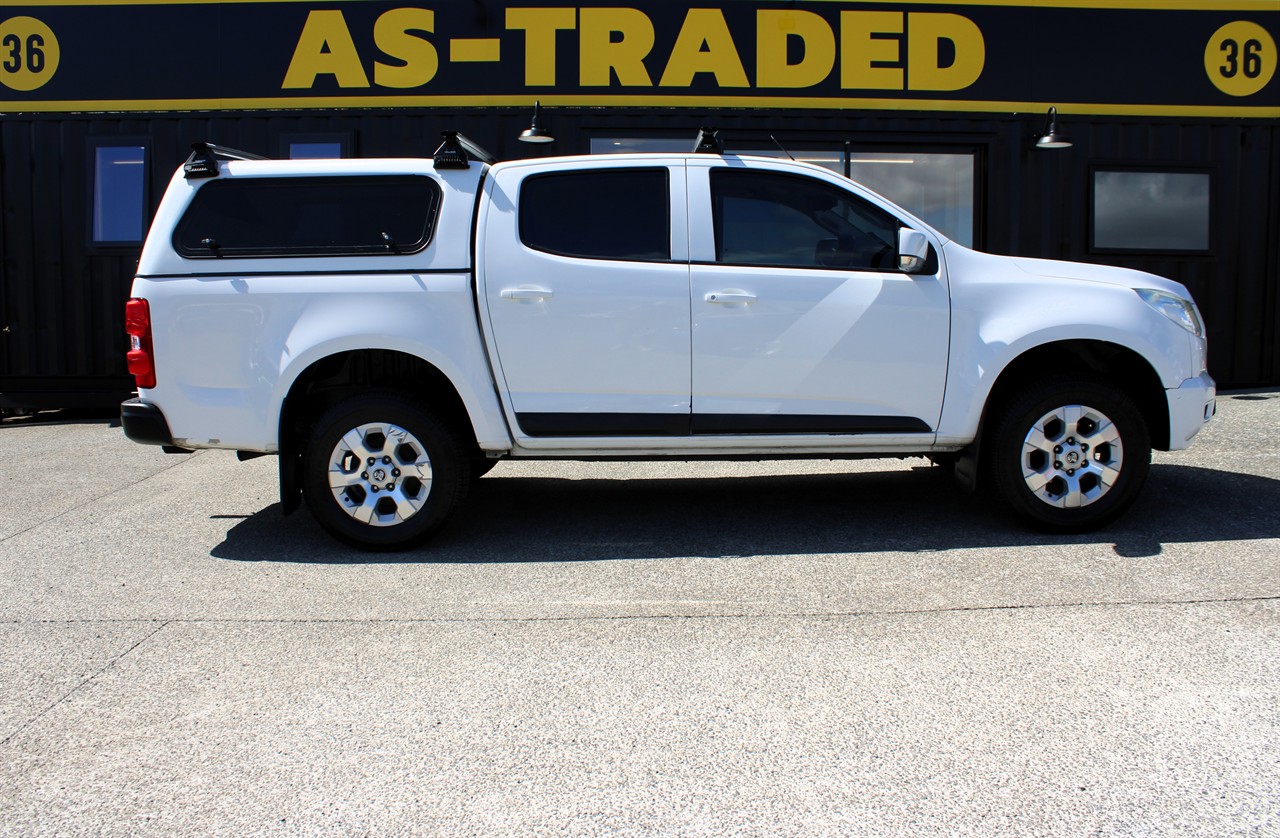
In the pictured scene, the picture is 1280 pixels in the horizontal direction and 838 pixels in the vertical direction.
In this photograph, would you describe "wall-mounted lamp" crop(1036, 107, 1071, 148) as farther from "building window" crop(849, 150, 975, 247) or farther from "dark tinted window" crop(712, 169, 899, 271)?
"dark tinted window" crop(712, 169, 899, 271)

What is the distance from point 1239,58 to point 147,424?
1123 cm

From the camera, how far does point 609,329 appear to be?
477 cm

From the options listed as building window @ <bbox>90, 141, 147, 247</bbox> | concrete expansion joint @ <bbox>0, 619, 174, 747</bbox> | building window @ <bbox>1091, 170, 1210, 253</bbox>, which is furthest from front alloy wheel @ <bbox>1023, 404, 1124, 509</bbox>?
building window @ <bbox>90, 141, 147, 247</bbox>

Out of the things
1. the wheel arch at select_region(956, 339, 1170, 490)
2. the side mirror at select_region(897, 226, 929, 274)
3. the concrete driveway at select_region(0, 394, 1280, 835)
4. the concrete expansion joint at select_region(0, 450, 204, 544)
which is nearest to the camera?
the concrete driveway at select_region(0, 394, 1280, 835)

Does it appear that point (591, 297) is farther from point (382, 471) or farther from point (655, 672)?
point (655, 672)

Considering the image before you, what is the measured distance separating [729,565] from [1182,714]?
2.06 m

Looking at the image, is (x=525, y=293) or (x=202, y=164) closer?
(x=525, y=293)

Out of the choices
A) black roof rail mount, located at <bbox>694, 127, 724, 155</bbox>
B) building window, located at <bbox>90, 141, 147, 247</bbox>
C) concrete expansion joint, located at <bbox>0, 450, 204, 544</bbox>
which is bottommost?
concrete expansion joint, located at <bbox>0, 450, 204, 544</bbox>

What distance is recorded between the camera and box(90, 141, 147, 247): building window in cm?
1005

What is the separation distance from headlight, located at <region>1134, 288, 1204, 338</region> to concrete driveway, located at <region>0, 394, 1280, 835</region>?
3.44 ft

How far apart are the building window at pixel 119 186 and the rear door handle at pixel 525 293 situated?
7.09m

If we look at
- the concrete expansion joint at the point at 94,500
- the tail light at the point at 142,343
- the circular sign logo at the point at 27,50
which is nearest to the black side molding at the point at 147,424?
the tail light at the point at 142,343

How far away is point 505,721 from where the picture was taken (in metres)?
2.96

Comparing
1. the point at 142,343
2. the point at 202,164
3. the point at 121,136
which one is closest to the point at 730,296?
the point at 202,164
